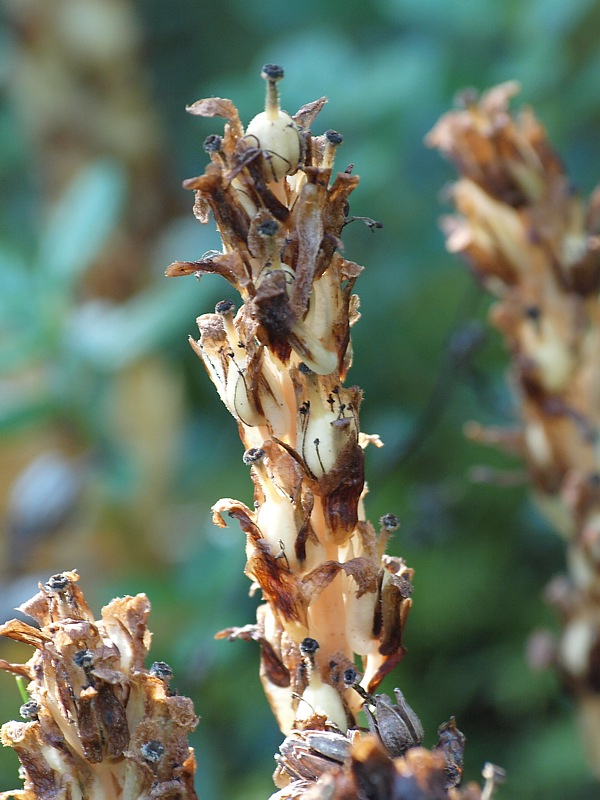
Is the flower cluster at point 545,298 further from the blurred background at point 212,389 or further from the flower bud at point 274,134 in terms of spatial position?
the flower bud at point 274,134

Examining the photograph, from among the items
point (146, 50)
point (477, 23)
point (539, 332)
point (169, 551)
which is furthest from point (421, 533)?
point (146, 50)

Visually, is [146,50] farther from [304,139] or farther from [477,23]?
[304,139]

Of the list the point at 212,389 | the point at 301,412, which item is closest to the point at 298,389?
the point at 301,412

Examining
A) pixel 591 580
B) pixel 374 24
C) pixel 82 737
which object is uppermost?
pixel 374 24

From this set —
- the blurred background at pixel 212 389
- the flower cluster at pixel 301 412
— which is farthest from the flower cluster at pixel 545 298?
the flower cluster at pixel 301 412

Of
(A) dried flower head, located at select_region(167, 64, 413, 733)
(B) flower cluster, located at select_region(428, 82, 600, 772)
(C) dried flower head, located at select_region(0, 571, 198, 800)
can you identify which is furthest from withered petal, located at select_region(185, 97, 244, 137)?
(B) flower cluster, located at select_region(428, 82, 600, 772)

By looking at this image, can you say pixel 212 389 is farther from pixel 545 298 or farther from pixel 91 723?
pixel 91 723
